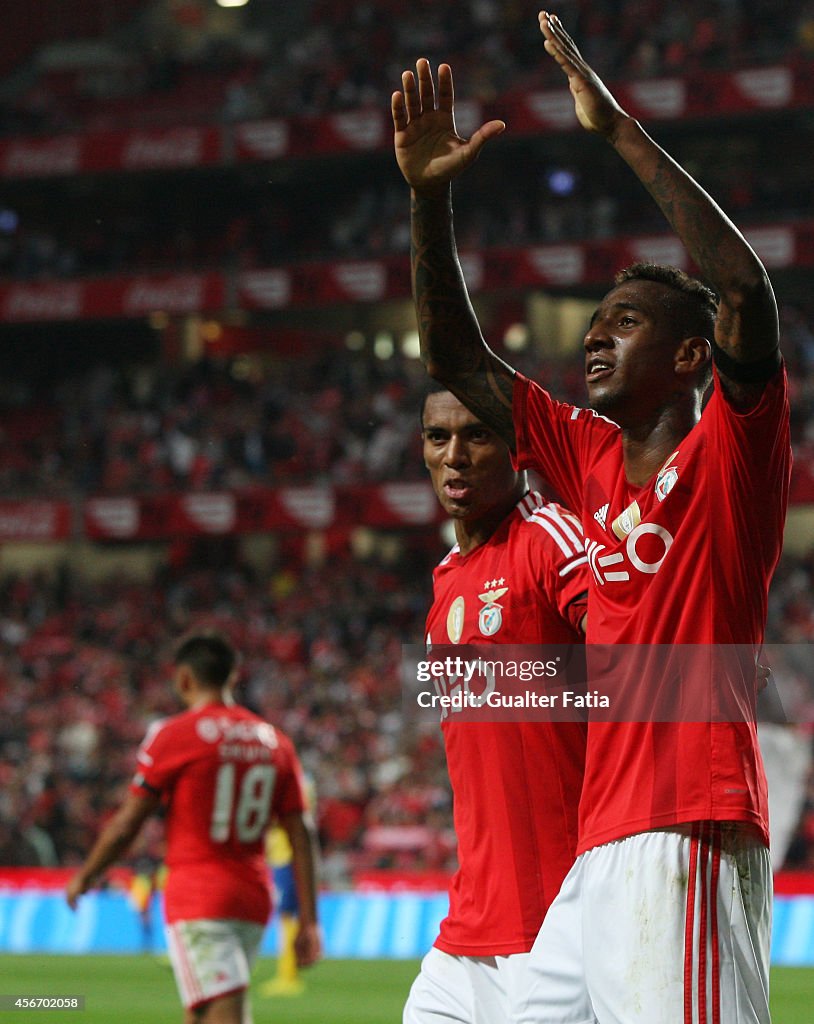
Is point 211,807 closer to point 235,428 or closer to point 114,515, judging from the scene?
point 235,428

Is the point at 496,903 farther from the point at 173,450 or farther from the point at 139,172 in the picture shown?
the point at 139,172

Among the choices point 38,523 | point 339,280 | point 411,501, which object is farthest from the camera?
point 339,280

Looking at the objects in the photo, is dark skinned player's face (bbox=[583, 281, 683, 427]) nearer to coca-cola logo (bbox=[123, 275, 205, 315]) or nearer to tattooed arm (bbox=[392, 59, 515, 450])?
tattooed arm (bbox=[392, 59, 515, 450])

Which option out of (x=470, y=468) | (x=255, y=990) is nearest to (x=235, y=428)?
(x=255, y=990)

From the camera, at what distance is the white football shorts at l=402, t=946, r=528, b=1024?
3924 millimetres

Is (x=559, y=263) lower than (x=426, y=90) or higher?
higher

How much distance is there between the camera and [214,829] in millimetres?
6559

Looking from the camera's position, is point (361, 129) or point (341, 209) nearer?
point (361, 129)

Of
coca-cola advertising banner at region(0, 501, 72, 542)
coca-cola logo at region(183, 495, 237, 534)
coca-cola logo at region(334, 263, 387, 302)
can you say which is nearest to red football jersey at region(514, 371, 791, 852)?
coca-cola logo at region(183, 495, 237, 534)

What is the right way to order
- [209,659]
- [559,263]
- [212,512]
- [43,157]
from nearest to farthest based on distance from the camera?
1. [209,659]
2. [212,512]
3. [559,263]
4. [43,157]

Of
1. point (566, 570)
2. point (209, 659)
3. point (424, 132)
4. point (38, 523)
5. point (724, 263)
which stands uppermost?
point (38, 523)

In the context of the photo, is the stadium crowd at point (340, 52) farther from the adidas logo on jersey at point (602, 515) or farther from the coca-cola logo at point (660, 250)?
the adidas logo on jersey at point (602, 515)

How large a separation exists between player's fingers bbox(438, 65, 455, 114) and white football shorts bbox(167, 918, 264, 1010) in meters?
3.74

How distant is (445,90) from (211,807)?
3649 mm
